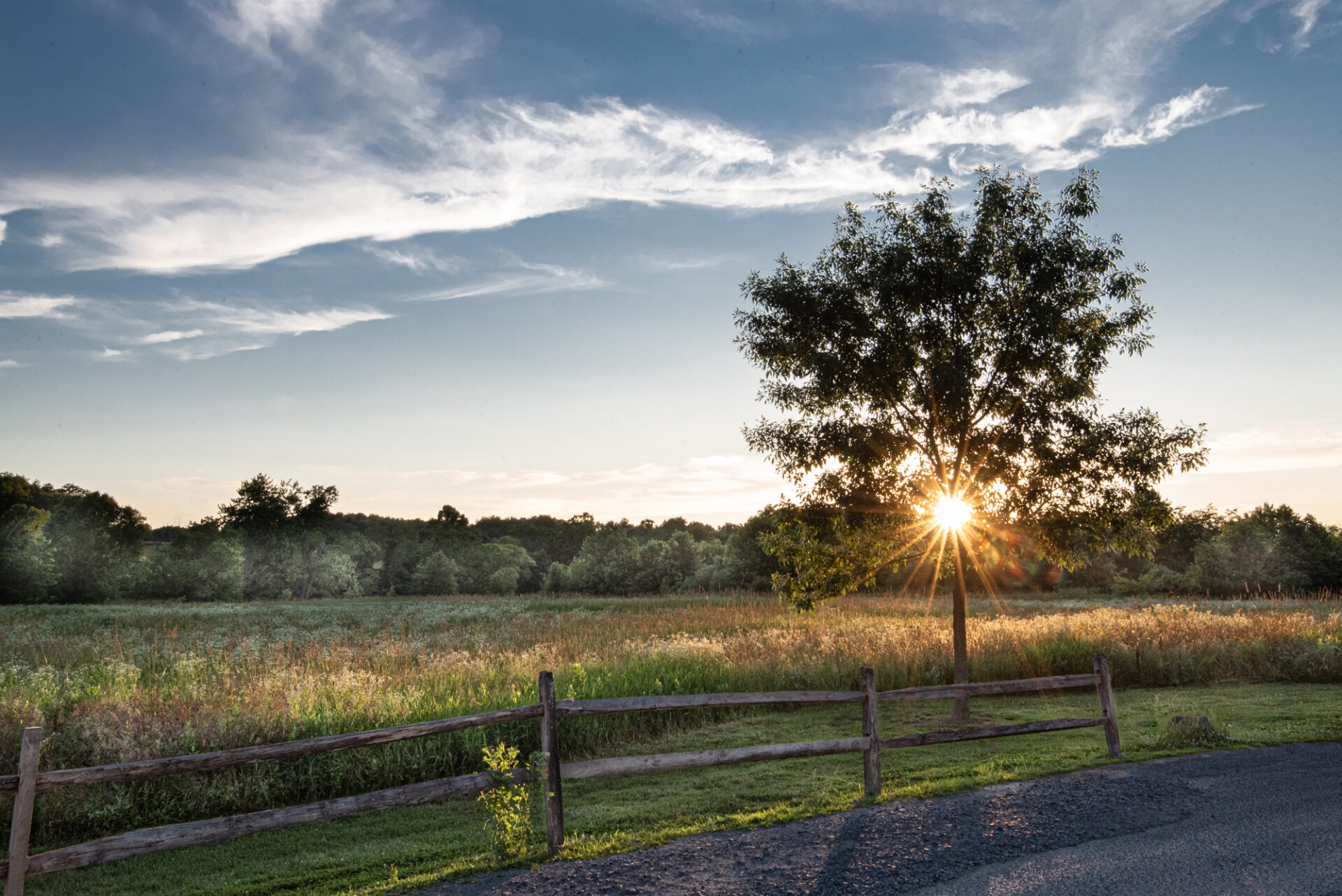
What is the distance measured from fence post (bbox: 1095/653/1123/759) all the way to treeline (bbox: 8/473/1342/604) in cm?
3047

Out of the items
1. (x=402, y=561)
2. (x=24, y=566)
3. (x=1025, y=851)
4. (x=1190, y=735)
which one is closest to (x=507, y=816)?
(x=1025, y=851)

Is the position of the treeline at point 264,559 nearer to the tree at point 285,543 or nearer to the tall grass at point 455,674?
the tree at point 285,543

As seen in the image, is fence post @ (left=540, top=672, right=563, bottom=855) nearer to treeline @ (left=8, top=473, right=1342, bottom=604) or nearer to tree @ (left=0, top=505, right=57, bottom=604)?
treeline @ (left=8, top=473, right=1342, bottom=604)

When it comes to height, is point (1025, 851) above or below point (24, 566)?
below

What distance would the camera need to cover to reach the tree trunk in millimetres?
14016

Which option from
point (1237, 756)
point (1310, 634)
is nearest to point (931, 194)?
point (1237, 756)

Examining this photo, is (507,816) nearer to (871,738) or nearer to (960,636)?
(871,738)

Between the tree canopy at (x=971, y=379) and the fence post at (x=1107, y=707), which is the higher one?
the tree canopy at (x=971, y=379)

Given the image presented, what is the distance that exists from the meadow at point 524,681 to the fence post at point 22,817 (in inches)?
132

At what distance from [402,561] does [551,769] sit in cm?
9998

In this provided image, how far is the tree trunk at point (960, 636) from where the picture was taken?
1402 cm

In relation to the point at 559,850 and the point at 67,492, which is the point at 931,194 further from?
the point at 67,492

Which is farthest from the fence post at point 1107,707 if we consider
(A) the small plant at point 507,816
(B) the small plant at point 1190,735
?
(A) the small plant at point 507,816

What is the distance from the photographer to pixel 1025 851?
23.0 ft
